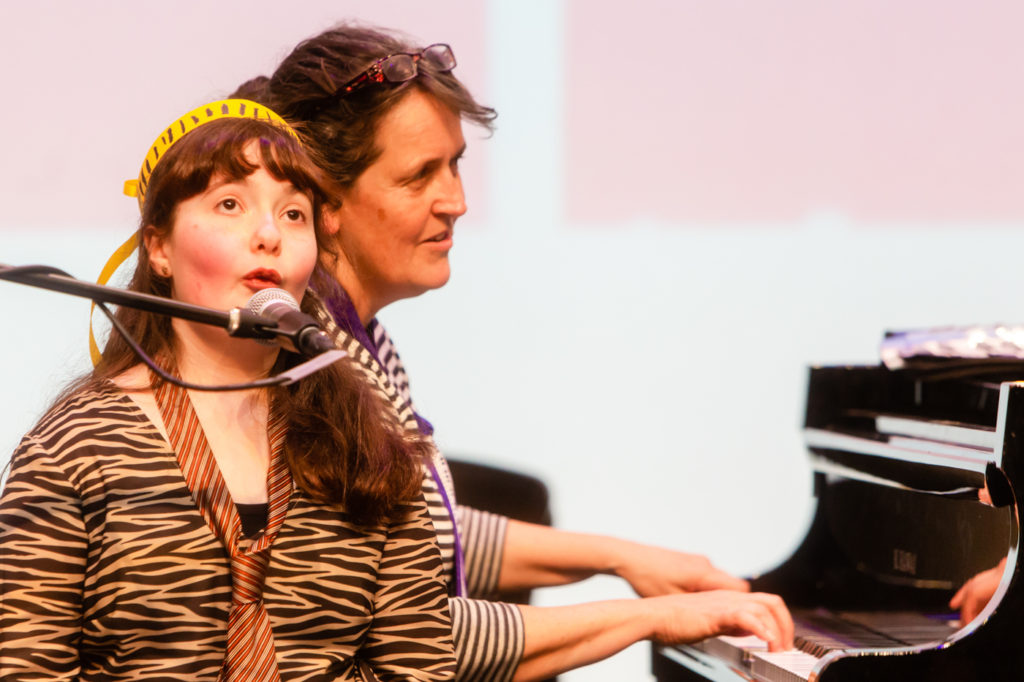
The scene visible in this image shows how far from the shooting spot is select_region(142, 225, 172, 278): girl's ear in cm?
110

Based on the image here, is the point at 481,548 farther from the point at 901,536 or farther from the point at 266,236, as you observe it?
the point at 266,236

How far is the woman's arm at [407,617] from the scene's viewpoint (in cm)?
108

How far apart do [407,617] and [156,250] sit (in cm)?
44

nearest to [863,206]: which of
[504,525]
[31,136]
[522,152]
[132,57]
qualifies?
[522,152]

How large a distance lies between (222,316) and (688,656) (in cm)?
85

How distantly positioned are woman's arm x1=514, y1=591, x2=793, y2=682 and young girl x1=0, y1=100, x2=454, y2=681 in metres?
0.28

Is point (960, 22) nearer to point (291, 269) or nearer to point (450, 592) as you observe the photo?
point (450, 592)

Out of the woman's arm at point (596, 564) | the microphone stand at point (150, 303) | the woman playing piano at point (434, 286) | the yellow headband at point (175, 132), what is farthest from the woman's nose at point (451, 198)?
the microphone stand at point (150, 303)

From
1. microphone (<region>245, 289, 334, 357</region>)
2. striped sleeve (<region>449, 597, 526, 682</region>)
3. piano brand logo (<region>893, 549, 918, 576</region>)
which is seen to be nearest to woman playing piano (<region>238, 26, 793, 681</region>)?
striped sleeve (<region>449, 597, 526, 682</region>)

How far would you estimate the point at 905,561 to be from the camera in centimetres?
145

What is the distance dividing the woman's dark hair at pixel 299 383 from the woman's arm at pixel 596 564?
1.98 ft

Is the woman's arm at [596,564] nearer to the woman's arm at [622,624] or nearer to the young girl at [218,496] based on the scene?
the woman's arm at [622,624]

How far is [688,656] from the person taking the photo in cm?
143

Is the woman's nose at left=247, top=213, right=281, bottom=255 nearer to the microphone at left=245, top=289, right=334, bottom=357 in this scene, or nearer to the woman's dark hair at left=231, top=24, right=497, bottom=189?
the microphone at left=245, top=289, right=334, bottom=357
